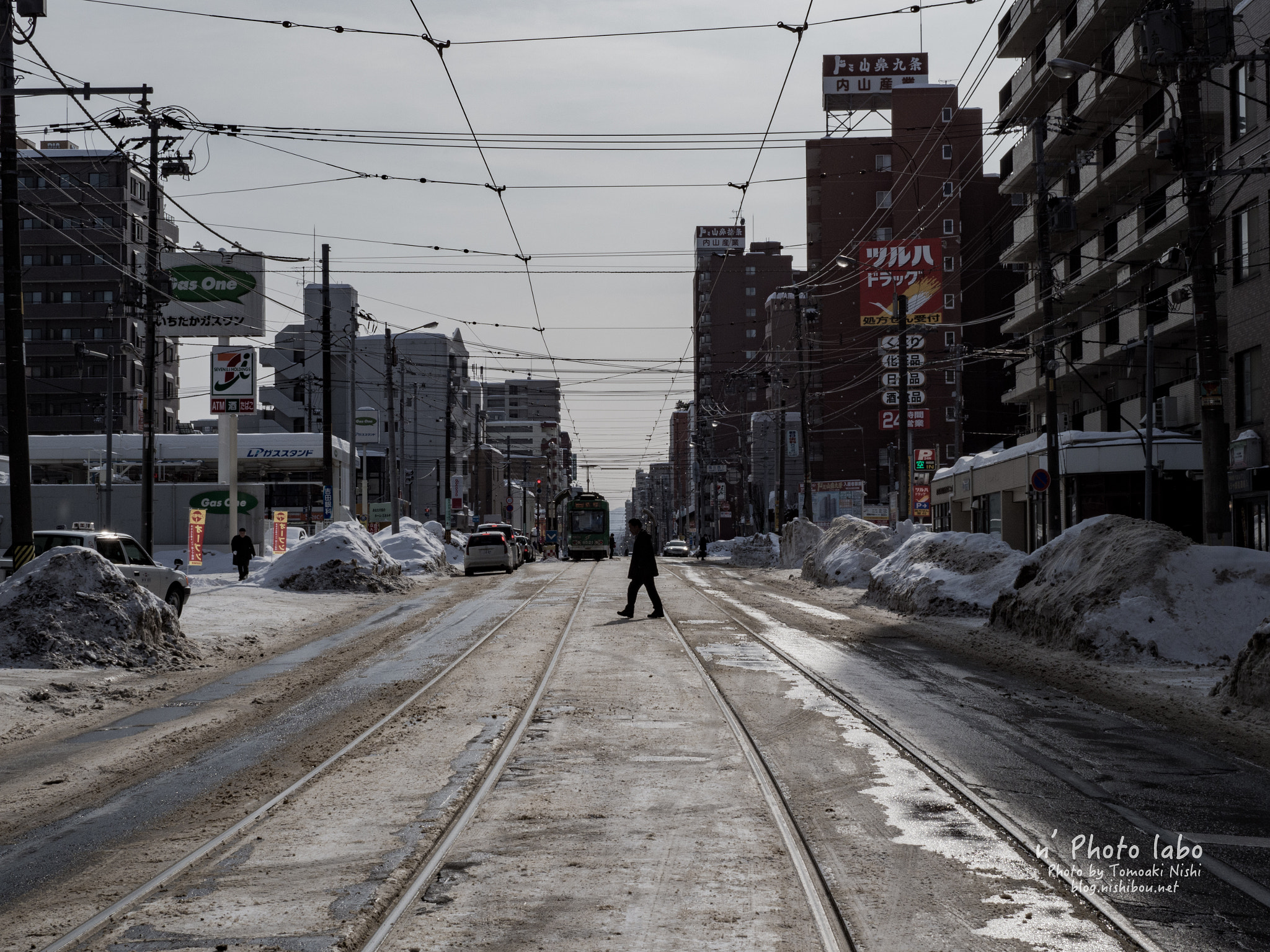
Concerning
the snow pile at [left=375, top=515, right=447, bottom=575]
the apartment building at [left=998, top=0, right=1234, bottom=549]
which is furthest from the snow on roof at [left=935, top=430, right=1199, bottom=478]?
the snow pile at [left=375, top=515, right=447, bottom=575]

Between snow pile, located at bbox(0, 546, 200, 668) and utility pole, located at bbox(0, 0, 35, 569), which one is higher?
utility pole, located at bbox(0, 0, 35, 569)

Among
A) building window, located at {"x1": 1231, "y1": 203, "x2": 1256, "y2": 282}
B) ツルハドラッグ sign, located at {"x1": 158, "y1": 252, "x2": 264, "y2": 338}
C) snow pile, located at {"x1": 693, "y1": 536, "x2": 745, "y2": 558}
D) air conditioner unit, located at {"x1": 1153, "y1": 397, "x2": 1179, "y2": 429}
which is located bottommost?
snow pile, located at {"x1": 693, "y1": 536, "x2": 745, "y2": 558}

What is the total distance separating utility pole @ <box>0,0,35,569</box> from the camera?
18.9m

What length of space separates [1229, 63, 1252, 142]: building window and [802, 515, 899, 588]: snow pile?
591 inches

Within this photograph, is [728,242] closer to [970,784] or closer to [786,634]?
[786,634]

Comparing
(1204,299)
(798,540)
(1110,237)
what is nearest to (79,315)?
(798,540)

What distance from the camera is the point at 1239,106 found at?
109 ft

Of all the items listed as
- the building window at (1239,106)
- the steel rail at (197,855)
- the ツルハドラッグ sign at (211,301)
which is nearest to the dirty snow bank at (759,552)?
the ツルハドラッグ sign at (211,301)

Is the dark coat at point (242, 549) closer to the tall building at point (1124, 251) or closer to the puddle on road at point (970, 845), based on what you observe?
the tall building at point (1124, 251)

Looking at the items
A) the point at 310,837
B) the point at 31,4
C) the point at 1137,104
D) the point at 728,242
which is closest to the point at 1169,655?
the point at 310,837

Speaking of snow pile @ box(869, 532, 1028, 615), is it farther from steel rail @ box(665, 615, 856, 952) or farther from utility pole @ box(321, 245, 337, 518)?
utility pole @ box(321, 245, 337, 518)

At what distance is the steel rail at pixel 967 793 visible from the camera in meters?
5.33

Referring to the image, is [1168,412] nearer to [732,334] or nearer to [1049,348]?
[1049,348]

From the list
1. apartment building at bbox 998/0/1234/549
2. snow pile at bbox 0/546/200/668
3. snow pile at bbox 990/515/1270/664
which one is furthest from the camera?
apartment building at bbox 998/0/1234/549
